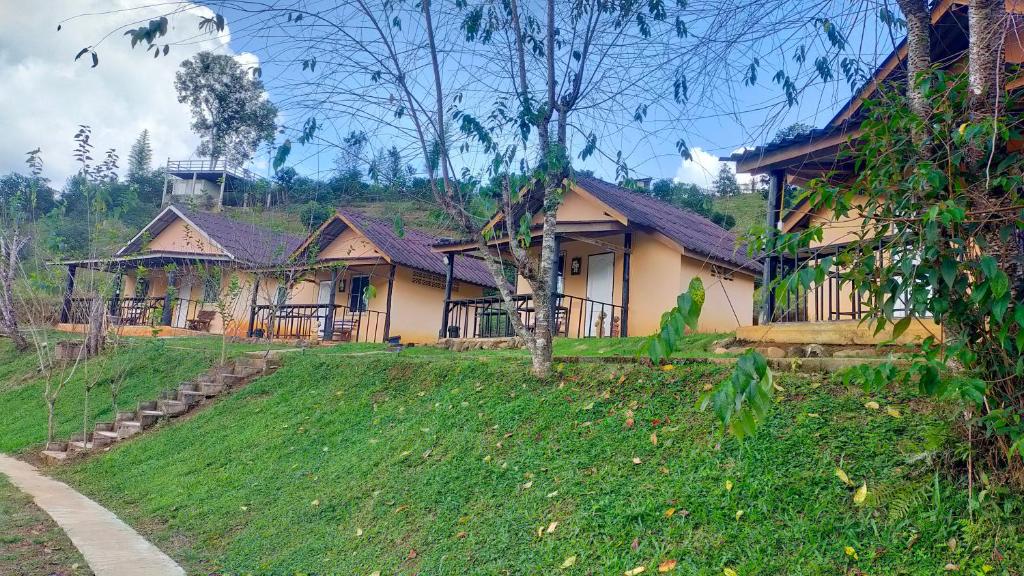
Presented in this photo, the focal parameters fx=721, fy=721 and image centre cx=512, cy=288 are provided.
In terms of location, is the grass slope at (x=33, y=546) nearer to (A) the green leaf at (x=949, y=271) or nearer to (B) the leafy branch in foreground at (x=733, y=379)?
(B) the leafy branch in foreground at (x=733, y=379)

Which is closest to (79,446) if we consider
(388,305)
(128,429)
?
(128,429)

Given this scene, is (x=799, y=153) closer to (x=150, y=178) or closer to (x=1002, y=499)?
(x=1002, y=499)

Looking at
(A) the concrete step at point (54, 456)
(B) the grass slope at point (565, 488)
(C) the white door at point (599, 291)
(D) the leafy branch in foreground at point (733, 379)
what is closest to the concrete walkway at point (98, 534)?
(B) the grass slope at point (565, 488)

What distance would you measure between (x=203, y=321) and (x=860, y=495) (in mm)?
22310

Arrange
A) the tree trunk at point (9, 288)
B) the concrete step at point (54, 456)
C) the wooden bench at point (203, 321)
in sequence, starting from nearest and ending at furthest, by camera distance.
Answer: the concrete step at point (54, 456), the tree trunk at point (9, 288), the wooden bench at point (203, 321)

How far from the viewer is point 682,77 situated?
5.46 meters

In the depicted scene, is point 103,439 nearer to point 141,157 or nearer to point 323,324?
point 323,324

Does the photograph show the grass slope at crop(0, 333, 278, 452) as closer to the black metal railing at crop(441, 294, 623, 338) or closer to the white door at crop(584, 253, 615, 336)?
the black metal railing at crop(441, 294, 623, 338)

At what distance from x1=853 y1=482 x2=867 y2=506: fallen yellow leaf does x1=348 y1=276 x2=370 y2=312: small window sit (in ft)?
59.1

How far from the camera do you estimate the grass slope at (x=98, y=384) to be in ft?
39.8

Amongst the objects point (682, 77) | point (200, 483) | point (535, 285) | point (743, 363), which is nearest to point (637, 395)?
point (535, 285)

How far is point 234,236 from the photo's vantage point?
20.9m

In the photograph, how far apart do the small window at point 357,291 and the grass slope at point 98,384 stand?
472 cm

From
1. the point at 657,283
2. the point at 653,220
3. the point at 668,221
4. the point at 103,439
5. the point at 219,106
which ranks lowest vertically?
the point at 103,439
